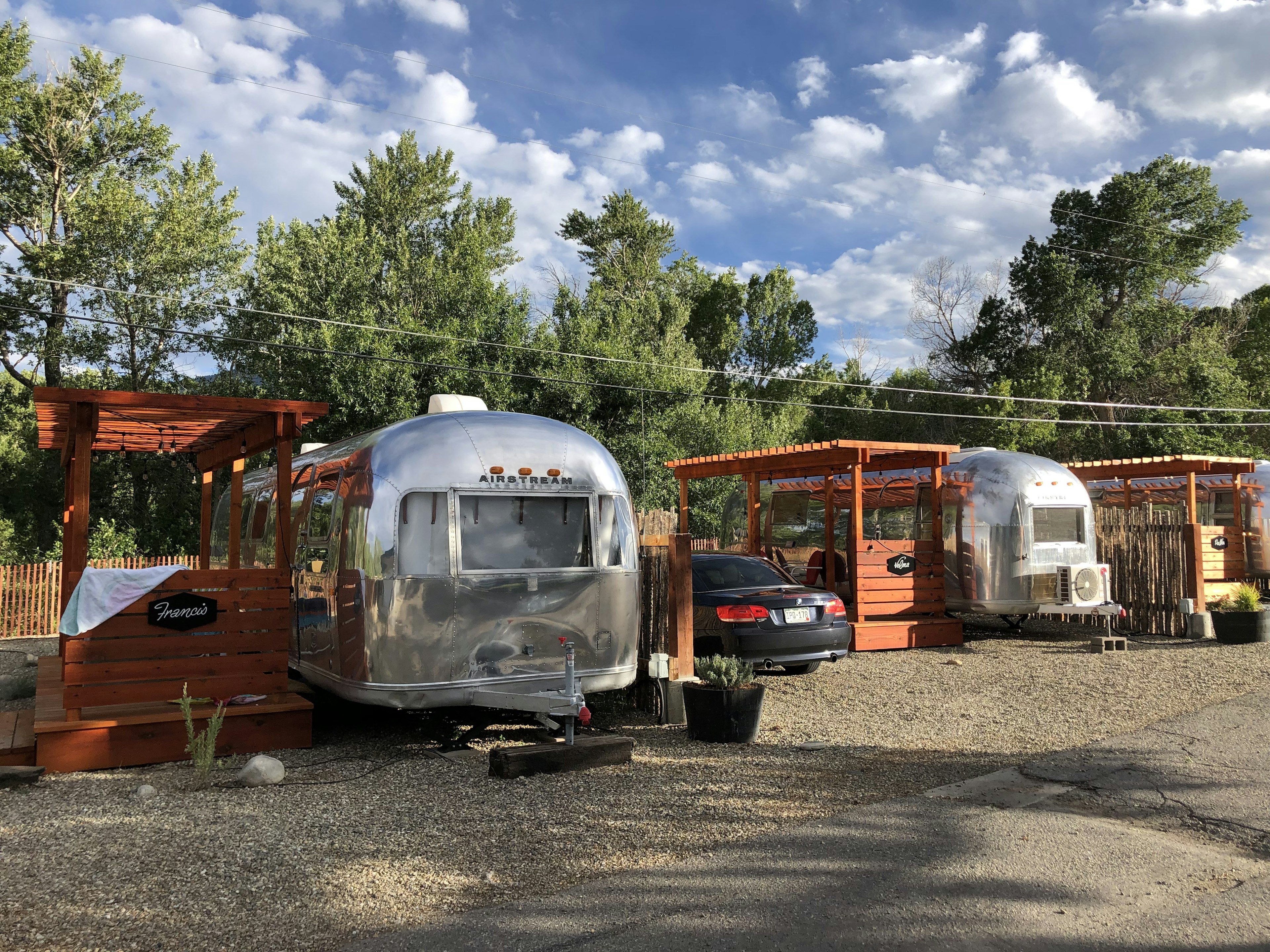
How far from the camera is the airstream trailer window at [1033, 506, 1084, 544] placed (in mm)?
14391

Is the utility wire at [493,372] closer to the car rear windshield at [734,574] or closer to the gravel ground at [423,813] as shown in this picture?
the car rear windshield at [734,574]

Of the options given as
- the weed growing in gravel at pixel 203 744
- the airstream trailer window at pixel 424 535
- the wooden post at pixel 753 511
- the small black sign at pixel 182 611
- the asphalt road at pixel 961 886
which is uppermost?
the wooden post at pixel 753 511

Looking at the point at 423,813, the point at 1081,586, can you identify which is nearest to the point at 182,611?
the point at 423,813

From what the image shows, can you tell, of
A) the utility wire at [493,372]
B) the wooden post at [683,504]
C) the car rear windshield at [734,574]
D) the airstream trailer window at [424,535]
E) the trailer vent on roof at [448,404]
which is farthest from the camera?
the utility wire at [493,372]

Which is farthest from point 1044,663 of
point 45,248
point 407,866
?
point 45,248

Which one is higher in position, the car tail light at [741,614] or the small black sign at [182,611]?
the small black sign at [182,611]

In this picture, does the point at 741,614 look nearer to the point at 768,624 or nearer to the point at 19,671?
the point at 768,624

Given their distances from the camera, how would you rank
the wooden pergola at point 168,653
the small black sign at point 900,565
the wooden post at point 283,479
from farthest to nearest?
the small black sign at point 900,565
the wooden post at point 283,479
the wooden pergola at point 168,653

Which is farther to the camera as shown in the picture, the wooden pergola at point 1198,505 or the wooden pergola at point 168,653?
the wooden pergola at point 1198,505

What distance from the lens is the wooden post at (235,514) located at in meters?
11.7

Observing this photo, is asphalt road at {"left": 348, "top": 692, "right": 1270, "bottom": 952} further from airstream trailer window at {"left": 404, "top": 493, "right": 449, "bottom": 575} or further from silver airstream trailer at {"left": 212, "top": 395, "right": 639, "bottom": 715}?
airstream trailer window at {"left": 404, "top": 493, "right": 449, "bottom": 575}

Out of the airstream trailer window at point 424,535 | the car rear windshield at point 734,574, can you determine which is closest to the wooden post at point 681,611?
the car rear windshield at point 734,574

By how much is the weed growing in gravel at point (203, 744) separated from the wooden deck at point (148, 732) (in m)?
0.40

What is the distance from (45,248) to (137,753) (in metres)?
22.3
